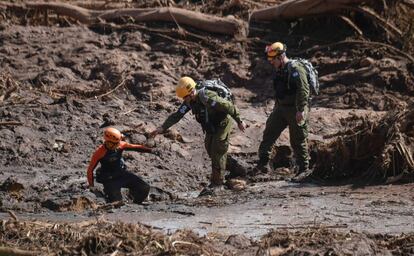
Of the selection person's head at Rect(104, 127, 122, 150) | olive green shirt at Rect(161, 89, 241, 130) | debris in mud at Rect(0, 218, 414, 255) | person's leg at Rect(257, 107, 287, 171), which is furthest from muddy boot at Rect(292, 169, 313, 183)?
debris in mud at Rect(0, 218, 414, 255)

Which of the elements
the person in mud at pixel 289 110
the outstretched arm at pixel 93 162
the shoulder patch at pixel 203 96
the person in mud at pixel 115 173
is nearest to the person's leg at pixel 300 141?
the person in mud at pixel 289 110

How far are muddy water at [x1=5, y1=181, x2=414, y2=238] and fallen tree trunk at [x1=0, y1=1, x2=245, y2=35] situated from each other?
567 cm

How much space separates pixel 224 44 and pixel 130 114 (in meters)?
3.24

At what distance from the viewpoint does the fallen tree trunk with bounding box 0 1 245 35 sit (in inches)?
733

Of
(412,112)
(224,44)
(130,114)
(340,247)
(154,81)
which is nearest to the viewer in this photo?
(340,247)

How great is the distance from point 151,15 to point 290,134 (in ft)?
18.1

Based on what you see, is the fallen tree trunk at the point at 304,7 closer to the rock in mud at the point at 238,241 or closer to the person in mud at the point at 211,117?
the person in mud at the point at 211,117

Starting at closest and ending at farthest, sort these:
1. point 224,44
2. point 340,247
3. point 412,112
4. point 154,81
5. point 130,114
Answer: point 340,247 → point 412,112 → point 130,114 → point 154,81 → point 224,44

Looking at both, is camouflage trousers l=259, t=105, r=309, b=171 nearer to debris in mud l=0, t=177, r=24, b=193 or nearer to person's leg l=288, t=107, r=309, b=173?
person's leg l=288, t=107, r=309, b=173

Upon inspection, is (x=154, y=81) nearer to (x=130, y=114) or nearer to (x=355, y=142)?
(x=130, y=114)

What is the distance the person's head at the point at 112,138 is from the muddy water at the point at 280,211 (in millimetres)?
786

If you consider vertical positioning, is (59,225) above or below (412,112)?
below

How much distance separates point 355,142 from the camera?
45.2ft

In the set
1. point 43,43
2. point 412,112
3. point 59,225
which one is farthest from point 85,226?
point 43,43
